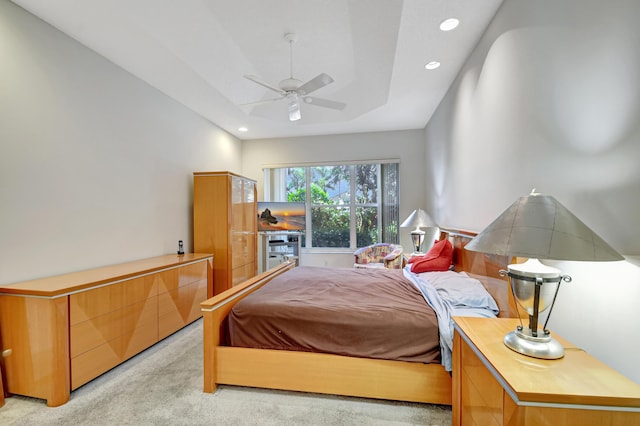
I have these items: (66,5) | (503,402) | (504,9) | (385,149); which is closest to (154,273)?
(66,5)

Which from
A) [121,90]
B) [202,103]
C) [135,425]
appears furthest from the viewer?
[202,103]

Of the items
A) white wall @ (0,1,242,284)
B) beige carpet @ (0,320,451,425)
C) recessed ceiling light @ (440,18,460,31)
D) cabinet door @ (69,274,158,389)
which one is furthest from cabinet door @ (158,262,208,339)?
recessed ceiling light @ (440,18,460,31)

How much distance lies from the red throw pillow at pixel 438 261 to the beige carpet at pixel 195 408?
1289mm

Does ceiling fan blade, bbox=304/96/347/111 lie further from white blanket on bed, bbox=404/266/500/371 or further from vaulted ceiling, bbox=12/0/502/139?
white blanket on bed, bbox=404/266/500/371

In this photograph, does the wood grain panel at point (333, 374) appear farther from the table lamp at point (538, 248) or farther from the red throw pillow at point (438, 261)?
the red throw pillow at point (438, 261)

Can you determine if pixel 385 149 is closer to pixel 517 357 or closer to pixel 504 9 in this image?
pixel 504 9

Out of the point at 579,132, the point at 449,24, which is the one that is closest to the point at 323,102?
the point at 449,24

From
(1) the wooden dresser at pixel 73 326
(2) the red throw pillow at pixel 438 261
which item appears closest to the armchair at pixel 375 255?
(2) the red throw pillow at pixel 438 261

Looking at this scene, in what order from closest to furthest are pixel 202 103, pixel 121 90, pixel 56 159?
pixel 56 159
pixel 121 90
pixel 202 103

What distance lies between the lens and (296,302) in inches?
83.8

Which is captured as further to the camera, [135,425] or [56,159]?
[56,159]

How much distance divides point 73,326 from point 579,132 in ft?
10.9

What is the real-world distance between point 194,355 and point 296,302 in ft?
4.23

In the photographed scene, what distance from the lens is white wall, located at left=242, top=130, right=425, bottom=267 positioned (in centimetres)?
514
